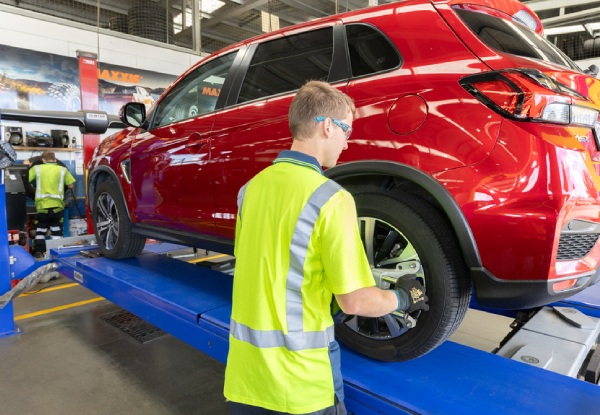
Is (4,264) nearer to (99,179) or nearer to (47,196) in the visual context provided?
(99,179)

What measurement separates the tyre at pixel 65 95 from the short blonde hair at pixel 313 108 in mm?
7022

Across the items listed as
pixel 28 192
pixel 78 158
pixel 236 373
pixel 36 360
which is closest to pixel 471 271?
pixel 236 373

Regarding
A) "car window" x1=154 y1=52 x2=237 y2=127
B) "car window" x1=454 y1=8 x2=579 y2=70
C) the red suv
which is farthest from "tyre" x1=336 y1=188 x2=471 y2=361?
"car window" x1=154 y1=52 x2=237 y2=127

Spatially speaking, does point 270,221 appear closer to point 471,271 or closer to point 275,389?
point 275,389

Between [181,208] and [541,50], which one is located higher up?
[541,50]

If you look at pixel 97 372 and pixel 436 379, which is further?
pixel 97 372

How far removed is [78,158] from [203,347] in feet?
21.1

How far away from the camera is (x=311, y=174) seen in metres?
1.17

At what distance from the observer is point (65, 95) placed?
694 cm

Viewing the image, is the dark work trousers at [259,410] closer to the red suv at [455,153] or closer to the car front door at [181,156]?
the red suv at [455,153]

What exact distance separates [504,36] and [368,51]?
52cm

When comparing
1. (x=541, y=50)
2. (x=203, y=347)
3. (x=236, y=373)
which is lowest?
(x=203, y=347)

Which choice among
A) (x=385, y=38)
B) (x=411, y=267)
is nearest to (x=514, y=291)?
(x=411, y=267)

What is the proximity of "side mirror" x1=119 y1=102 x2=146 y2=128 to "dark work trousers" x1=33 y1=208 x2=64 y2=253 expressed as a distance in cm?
422
